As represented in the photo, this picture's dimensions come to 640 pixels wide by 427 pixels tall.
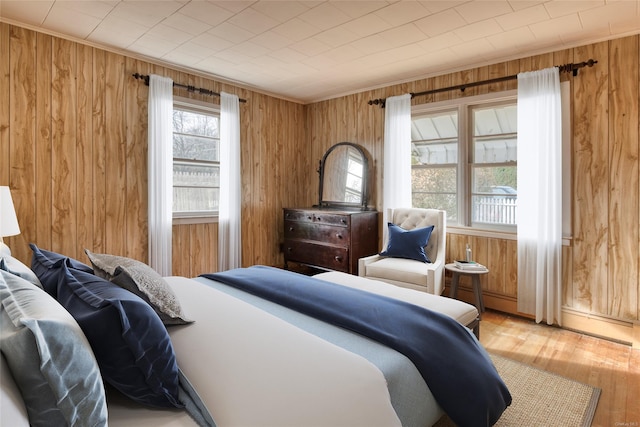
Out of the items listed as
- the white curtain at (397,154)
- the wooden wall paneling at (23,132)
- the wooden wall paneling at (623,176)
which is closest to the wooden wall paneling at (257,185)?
the white curtain at (397,154)

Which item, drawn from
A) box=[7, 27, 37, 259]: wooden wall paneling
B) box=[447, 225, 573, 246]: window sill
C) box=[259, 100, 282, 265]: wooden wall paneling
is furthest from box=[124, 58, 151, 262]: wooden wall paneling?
box=[447, 225, 573, 246]: window sill

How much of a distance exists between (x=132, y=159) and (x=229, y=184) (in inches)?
42.0

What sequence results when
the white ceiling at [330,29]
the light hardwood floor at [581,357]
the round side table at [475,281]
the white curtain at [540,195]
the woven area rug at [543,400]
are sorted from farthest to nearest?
1. the round side table at [475,281]
2. the white curtain at [540,195]
3. the white ceiling at [330,29]
4. the light hardwood floor at [581,357]
5. the woven area rug at [543,400]

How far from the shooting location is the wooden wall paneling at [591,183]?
120 inches

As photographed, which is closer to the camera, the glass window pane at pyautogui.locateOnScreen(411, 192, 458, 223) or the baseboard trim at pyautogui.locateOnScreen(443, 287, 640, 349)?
the baseboard trim at pyautogui.locateOnScreen(443, 287, 640, 349)

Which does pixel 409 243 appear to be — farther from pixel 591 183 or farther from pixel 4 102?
pixel 4 102

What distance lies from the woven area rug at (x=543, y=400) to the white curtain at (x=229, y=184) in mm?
3031

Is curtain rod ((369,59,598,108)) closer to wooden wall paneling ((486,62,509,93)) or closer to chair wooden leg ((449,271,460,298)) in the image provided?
wooden wall paneling ((486,62,509,93))

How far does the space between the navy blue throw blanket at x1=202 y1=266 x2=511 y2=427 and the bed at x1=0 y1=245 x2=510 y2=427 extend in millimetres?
21

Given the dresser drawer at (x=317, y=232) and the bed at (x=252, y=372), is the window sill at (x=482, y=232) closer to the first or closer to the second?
the dresser drawer at (x=317, y=232)

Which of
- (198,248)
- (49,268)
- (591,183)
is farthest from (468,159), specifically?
(49,268)

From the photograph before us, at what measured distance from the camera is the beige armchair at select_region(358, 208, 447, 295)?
3254 mm

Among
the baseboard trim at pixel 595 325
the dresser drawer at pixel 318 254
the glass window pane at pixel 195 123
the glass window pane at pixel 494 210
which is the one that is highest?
the glass window pane at pixel 195 123

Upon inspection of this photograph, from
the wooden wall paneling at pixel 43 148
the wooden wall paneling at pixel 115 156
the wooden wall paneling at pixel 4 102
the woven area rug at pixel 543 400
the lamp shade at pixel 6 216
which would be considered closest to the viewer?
the woven area rug at pixel 543 400
